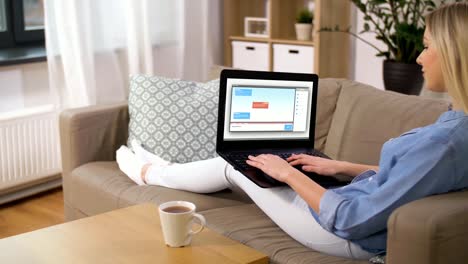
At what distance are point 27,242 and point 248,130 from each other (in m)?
0.81

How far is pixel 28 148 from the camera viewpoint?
11.1 feet

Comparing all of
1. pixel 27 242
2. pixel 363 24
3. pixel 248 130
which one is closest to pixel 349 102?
pixel 248 130

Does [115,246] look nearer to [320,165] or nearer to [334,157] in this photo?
[320,165]

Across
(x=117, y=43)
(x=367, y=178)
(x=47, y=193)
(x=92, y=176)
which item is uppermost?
(x=117, y=43)

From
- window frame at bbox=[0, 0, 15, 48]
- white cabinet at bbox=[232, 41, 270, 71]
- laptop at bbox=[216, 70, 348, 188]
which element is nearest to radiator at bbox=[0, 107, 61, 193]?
window frame at bbox=[0, 0, 15, 48]

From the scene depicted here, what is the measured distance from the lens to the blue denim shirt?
1.55 metres

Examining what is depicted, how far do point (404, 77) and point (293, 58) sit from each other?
75 centimetres

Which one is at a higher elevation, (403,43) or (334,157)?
(403,43)

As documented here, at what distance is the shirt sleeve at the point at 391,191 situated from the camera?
155cm

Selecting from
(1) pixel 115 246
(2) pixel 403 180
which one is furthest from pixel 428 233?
(1) pixel 115 246

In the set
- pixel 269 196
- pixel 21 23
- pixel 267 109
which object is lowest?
pixel 269 196

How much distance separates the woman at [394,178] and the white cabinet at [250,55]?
2261mm

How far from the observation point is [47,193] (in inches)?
141

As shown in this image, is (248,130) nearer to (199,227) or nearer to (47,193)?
(199,227)
